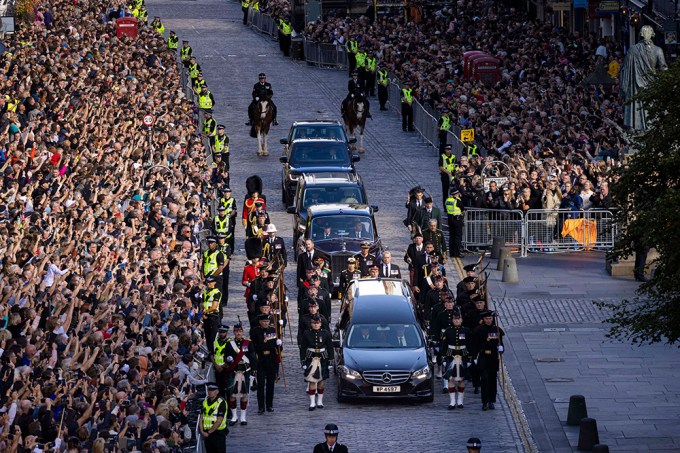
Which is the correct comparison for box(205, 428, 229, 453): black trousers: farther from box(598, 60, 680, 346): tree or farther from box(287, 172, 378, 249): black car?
box(287, 172, 378, 249): black car

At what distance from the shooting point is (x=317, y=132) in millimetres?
45625

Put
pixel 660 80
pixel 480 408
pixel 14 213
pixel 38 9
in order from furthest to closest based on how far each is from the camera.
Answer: pixel 38 9 → pixel 14 213 → pixel 480 408 → pixel 660 80

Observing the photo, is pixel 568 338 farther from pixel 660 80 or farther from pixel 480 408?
pixel 660 80

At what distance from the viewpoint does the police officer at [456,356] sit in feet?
90.0

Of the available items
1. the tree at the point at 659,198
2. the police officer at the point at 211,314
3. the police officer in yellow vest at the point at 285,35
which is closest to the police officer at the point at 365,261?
the police officer at the point at 211,314

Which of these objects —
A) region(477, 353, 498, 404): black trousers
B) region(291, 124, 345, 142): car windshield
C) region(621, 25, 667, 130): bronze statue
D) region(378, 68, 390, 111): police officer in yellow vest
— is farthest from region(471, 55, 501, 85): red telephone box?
region(477, 353, 498, 404): black trousers

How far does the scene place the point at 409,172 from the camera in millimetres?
46688

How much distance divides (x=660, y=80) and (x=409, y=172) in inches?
893

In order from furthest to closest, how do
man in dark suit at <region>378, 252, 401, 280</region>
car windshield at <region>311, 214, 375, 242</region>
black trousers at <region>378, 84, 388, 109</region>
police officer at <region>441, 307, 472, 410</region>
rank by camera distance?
1. black trousers at <region>378, 84, 388, 109</region>
2. car windshield at <region>311, 214, 375, 242</region>
3. man in dark suit at <region>378, 252, 401, 280</region>
4. police officer at <region>441, 307, 472, 410</region>

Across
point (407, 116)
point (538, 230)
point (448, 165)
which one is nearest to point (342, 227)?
point (538, 230)

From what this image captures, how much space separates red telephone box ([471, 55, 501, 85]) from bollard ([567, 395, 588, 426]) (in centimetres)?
2926

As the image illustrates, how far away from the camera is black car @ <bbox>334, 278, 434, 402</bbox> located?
1076 inches

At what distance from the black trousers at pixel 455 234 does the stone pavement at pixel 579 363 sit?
1235 millimetres

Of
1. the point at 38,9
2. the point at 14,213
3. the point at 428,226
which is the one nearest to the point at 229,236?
the point at 428,226
